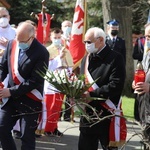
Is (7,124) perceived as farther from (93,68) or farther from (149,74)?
(149,74)

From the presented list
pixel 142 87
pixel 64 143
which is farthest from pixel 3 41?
pixel 142 87

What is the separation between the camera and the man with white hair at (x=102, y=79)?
5.48m

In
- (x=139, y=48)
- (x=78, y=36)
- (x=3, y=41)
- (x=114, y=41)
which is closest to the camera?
(x=3, y=41)

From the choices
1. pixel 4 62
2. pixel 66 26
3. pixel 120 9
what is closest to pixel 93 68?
pixel 4 62

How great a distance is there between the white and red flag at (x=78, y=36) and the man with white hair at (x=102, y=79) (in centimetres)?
370

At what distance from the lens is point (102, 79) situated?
5535 mm

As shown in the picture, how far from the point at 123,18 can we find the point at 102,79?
10.4m

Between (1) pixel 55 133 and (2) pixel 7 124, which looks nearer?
(2) pixel 7 124

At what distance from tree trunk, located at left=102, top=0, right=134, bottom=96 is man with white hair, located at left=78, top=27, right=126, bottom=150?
963 centimetres

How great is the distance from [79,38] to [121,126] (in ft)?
13.1

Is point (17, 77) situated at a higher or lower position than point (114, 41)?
lower

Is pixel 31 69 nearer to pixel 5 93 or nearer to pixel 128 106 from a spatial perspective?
pixel 5 93

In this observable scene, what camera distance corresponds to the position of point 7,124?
579 cm

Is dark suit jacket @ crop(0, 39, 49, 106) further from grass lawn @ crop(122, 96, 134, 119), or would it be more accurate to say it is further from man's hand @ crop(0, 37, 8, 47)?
grass lawn @ crop(122, 96, 134, 119)
